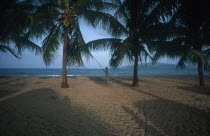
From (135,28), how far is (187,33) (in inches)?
114

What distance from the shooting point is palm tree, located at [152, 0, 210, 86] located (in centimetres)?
507

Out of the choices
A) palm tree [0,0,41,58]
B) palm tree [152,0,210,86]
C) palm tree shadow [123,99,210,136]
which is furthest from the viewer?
palm tree [152,0,210,86]

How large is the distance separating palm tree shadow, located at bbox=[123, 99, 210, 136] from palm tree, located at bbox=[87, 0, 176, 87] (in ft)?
10.3

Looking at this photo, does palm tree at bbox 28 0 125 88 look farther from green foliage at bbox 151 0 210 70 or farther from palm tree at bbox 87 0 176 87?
green foliage at bbox 151 0 210 70

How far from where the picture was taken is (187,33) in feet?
20.5

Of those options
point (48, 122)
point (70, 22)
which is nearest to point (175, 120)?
point (48, 122)

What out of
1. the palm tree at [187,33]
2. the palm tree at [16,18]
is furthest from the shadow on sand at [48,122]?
the palm tree at [187,33]

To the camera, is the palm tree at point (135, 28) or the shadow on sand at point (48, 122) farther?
the palm tree at point (135, 28)

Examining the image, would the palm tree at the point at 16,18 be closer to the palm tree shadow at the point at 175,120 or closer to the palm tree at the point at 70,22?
the palm tree at the point at 70,22

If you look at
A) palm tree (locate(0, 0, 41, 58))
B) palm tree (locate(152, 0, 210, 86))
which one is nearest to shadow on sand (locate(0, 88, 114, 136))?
palm tree (locate(0, 0, 41, 58))

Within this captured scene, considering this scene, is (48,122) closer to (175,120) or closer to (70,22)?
(175,120)

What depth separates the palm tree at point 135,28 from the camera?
20.1 feet

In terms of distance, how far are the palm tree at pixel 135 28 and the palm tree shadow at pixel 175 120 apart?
3.13 meters

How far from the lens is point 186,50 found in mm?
5176
